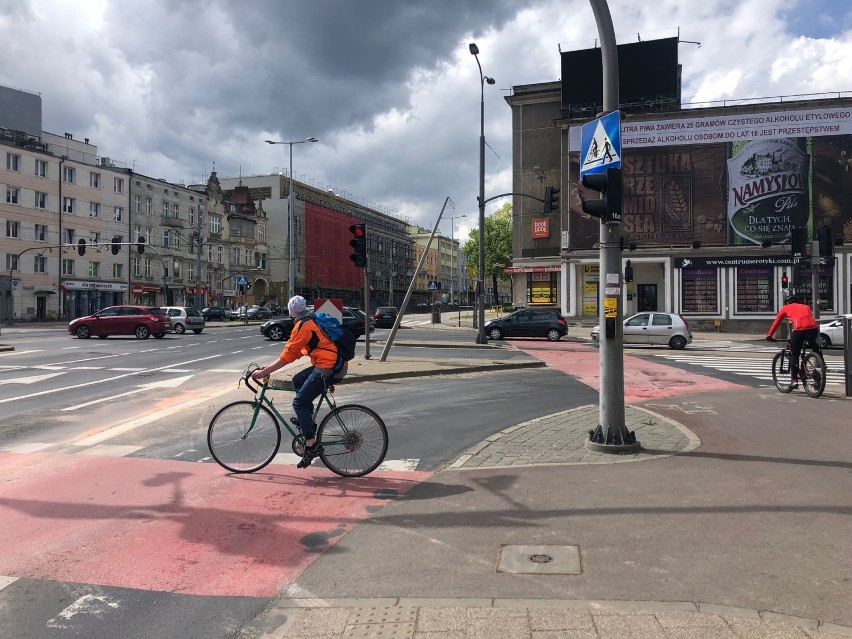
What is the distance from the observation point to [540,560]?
12.9 ft

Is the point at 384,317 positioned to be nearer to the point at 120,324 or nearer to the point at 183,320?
the point at 183,320

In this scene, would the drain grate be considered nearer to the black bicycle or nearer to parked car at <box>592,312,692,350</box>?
the black bicycle

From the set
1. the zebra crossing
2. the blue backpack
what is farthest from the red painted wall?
the blue backpack

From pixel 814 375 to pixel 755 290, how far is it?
3113cm

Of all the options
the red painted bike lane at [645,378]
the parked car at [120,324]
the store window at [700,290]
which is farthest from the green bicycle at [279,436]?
the store window at [700,290]

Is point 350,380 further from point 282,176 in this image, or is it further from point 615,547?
point 282,176

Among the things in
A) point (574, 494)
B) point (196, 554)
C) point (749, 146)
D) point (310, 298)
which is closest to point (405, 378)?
point (574, 494)

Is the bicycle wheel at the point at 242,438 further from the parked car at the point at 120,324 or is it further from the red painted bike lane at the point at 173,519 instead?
the parked car at the point at 120,324

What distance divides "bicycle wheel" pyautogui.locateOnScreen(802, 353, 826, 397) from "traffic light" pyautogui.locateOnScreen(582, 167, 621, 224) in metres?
6.06

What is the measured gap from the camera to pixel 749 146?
3875 centimetres

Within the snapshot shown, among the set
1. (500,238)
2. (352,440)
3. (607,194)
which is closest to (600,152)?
(607,194)

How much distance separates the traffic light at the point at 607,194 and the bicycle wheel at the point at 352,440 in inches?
124

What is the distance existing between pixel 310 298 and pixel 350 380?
77.3m

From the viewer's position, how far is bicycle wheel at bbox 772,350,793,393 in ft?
36.8
